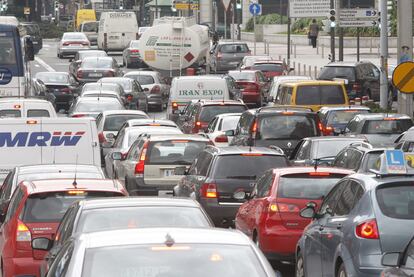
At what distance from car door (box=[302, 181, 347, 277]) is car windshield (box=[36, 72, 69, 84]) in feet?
118

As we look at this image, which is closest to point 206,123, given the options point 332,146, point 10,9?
point 332,146

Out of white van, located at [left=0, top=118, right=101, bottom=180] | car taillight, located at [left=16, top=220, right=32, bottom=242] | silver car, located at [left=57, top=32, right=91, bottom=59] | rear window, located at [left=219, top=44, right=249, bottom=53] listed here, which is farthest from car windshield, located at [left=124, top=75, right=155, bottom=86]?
car taillight, located at [left=16, top=220, right=32, bottom=242]

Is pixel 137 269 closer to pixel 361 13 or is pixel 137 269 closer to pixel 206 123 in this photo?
pixel 206 123

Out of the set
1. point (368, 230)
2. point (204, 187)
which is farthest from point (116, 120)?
point (368, 230)

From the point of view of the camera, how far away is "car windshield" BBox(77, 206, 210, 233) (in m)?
11.0

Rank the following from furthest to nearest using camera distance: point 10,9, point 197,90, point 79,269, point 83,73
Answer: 1. point 10,9
2. point 83,73
3. point 197,90
4. point 79,269

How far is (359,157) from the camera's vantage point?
66.3 ft

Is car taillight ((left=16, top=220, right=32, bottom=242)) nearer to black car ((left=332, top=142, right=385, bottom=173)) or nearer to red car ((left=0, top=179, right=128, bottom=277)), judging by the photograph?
red car ((left=0, top=179, right=128, bottom=277))

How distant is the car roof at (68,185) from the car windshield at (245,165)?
4.86 m

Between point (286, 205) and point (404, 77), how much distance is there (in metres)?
11.5

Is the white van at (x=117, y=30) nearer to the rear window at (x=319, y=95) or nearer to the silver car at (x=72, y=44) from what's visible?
the silver car at (x=72, y=44)

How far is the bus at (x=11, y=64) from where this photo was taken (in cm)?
3703

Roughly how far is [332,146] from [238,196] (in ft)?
20.8

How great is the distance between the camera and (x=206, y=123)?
3350 centimetres
